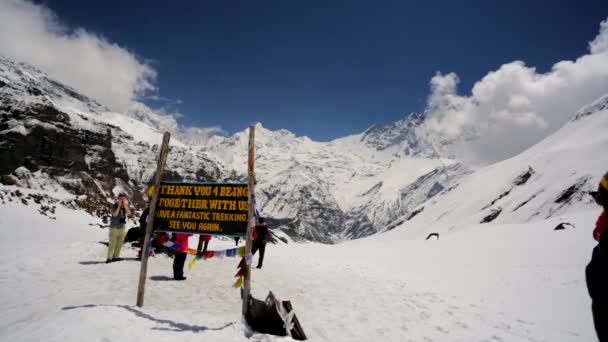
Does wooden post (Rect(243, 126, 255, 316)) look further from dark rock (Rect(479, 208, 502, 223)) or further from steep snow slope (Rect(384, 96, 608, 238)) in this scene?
dark rock (Rect(479, 208, 502, 223))

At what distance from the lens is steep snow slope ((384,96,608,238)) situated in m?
33.7

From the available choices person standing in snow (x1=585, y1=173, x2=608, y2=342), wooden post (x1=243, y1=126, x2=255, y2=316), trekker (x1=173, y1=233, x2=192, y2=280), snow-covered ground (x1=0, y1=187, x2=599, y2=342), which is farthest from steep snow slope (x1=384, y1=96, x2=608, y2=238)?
trekker (x1=173, y1=233, x2=192, y2=280)

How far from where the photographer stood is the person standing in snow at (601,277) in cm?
400

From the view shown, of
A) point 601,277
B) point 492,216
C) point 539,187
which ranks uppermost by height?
point 539,187

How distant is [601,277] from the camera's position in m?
4.07

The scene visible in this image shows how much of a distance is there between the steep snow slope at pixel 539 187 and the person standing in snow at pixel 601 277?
1251 inches

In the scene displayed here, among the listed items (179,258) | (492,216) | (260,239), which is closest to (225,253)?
(179,258)

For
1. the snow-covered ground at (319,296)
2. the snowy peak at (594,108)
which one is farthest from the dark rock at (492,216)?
the snowy peak at (594,108)

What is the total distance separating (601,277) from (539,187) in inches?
1796

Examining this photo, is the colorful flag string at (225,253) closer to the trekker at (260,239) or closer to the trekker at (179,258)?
the trekker at (179,258)

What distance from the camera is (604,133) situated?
1719 inches

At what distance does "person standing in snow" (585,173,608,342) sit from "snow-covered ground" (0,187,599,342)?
13.4 feet

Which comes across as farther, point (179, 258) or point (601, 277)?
point (179, 258)

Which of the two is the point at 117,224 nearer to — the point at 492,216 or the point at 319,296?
the point at 319,296
